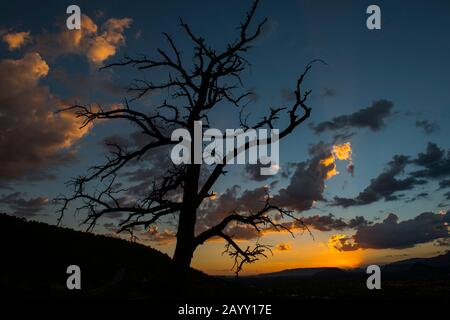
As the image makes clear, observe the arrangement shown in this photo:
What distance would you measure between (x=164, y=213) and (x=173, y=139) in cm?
184

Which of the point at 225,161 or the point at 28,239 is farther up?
the point at 225,161

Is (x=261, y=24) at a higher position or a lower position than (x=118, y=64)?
higher

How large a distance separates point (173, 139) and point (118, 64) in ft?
8.91

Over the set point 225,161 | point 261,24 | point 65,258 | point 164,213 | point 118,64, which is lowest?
point 65,258
